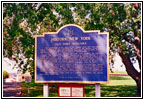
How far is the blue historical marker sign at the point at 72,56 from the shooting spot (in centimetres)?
929

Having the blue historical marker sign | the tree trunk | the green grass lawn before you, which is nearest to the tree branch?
the tree trunk

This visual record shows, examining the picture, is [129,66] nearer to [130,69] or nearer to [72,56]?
[130,69]

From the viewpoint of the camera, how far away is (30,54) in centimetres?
1200

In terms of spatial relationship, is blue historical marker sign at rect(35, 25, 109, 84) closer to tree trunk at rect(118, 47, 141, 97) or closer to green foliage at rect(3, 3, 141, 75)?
green foliage at rect(3, 3, 141, 75)

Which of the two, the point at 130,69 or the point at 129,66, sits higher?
the point at 129,66

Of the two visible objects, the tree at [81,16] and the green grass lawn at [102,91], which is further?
the green grass lawn at [102,91]

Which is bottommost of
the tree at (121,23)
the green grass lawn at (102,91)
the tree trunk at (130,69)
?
the green grass lawn at (102,91)

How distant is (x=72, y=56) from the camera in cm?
952

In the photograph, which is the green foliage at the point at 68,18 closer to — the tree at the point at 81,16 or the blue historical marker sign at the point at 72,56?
the tree at the point at 81,16

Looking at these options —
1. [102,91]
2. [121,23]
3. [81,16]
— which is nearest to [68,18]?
[81,16]

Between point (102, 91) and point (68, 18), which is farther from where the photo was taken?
point (102, 91)

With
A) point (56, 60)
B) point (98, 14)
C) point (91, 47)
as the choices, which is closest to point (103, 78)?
point (91, 47)

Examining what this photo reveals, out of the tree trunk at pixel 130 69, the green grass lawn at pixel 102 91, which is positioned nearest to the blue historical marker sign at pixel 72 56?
the green grass lawn at pixel 102 91

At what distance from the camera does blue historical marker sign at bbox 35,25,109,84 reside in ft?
30.5
